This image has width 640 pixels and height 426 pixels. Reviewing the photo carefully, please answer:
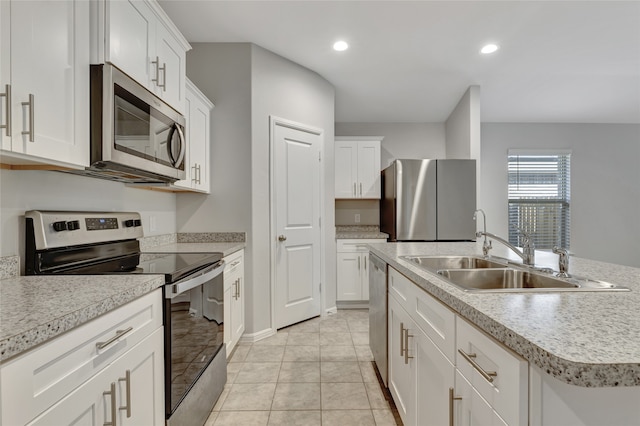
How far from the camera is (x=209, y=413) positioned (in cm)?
186

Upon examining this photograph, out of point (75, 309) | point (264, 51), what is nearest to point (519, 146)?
point (264, 51)

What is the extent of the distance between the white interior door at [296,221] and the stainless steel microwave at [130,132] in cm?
123

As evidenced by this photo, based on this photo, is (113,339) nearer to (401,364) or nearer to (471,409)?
(471,409)

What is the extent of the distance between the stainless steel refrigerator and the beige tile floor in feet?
4.63

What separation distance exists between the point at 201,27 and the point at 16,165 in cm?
207

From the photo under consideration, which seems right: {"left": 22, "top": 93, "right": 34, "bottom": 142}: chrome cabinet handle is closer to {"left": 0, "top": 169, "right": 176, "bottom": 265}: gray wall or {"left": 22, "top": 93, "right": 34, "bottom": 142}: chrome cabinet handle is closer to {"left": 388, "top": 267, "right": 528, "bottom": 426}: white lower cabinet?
{"left": 0, "top": 169, "right": 176, "bottom": 265}: gray wall

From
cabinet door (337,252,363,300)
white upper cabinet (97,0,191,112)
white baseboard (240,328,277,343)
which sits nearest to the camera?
white upper cabinet (97,0,191,112)

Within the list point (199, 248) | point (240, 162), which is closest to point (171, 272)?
point (199, 248)

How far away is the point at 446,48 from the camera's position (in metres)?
3.22

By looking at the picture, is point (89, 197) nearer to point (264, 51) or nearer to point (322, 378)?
point (322, 378)

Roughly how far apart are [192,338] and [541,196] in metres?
5.44

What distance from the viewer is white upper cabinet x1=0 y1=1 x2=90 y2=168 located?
3.30 ft

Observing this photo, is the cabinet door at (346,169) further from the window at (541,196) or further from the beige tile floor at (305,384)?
the window at (541,196)

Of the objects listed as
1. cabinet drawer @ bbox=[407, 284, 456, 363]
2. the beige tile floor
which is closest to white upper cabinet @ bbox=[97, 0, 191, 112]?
cabinet drawer @ bbox=[407, 284, 456, 363]
